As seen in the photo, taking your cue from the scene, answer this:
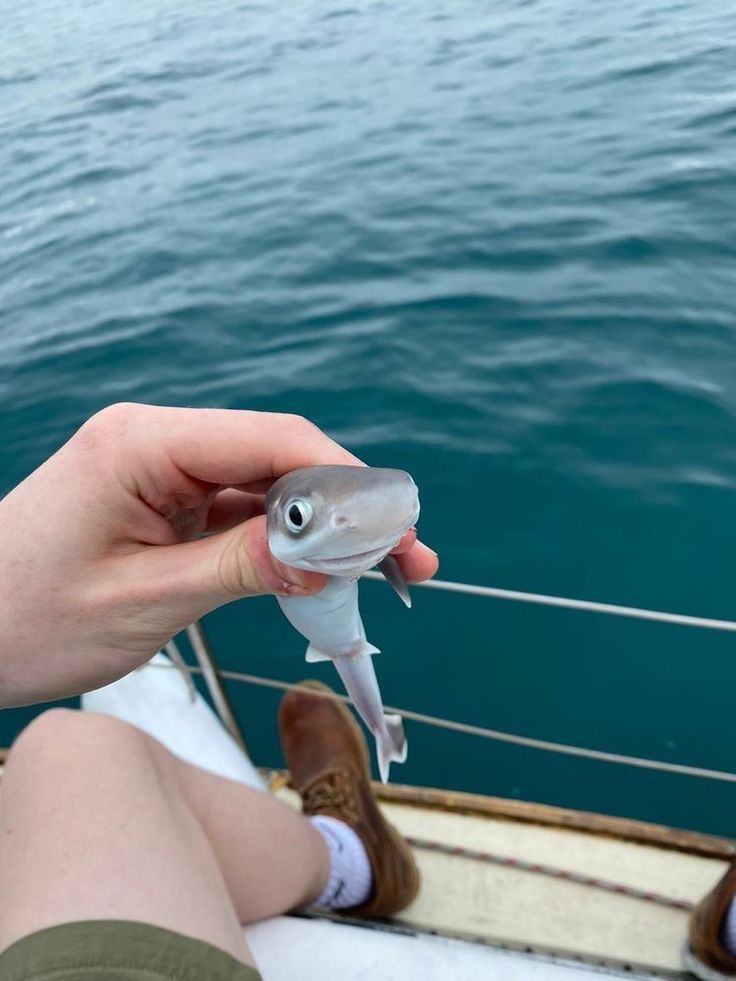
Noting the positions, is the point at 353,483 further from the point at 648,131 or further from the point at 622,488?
the point at 648,131

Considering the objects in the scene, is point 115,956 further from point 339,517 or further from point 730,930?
point 730,930

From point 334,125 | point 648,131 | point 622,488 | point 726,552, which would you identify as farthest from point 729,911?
point 334,125

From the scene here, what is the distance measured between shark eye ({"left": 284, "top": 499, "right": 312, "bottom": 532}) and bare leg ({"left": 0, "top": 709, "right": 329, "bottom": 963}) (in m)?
0.82

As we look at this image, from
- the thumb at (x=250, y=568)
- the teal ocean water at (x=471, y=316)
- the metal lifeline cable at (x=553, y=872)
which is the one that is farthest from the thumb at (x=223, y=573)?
the teal ocean water at (x=471, y=316)

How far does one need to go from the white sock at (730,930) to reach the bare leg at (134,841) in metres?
1.11

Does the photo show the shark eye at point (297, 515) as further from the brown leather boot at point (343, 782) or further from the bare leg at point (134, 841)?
the brown leather boot at point (343, 782)

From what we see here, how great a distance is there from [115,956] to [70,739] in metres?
0.70

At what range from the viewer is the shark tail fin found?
2.03m

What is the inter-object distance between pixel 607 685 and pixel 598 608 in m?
1.56

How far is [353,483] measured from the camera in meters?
1.50

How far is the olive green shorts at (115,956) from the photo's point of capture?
152 cm

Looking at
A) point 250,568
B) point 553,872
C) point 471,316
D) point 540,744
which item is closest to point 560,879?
point 553,872

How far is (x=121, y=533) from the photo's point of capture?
173 cm

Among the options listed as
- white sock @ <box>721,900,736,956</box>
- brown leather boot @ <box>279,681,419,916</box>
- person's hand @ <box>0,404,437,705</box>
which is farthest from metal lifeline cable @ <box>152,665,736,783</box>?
person's hand @ <box>0,404,437,705</box>
